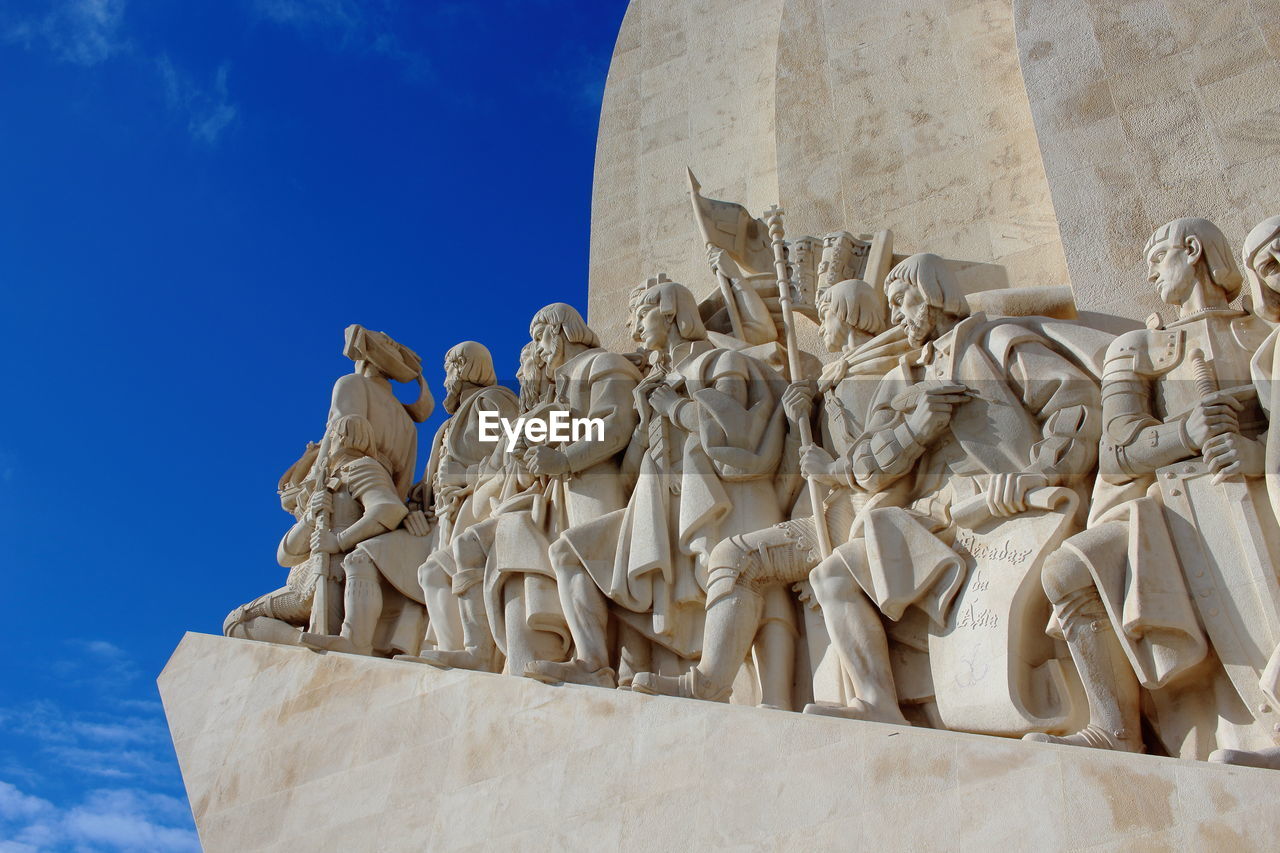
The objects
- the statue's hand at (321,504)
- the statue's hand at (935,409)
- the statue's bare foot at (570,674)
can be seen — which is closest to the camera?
the statue's hand at (935,409)

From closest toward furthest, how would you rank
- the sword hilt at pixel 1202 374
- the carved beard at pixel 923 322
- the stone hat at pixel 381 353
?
the sword hilt at pixel 1202 374, the carved beard at pixel 923 322, the stone hat at pixel 381 353

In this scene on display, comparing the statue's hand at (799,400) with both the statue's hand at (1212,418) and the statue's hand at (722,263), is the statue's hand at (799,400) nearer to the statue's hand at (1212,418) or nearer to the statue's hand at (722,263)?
the statue's hand at (722,263)

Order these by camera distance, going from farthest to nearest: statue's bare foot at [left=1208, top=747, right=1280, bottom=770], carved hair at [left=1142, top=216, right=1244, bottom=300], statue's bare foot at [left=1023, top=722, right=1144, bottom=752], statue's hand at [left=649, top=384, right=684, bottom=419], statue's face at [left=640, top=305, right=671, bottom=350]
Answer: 1. statue's face at [left=640, top=305, right=671, bottom=350]
2. statue's hand at [left=649, top=384, right=684, bottom=419]
3. carved hair at [left=1142, top=216, right=1244, bottom=300]
4. statue's bare foot at [left=1023, top=722, right=1144, bottom=752]
5. statue's bare foot at [left=1208, top=747, right=1280, bottom=770]

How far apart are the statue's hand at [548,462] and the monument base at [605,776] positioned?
1041 millimetres

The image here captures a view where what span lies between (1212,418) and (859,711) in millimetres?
1543

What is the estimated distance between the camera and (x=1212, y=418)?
Answer: 15.4ft

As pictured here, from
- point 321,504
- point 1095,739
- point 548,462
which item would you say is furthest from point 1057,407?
point 321,504

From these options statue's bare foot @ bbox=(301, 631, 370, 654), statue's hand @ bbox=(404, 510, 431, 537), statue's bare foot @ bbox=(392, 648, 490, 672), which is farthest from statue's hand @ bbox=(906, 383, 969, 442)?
statue's hand @ bbox=(404, 510, 431, 537)

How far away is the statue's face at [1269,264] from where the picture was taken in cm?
494

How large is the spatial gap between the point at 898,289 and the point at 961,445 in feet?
2.83

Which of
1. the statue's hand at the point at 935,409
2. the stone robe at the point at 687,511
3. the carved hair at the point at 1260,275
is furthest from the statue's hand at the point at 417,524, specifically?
the carved hair at the point at 1260,275

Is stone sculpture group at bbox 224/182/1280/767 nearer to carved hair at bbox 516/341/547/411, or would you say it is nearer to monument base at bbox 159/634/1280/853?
carved hair at bbox 516/341/547/411

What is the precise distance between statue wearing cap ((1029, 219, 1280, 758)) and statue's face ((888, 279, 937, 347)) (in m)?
1.01

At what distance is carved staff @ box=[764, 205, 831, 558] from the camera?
5633 mm
